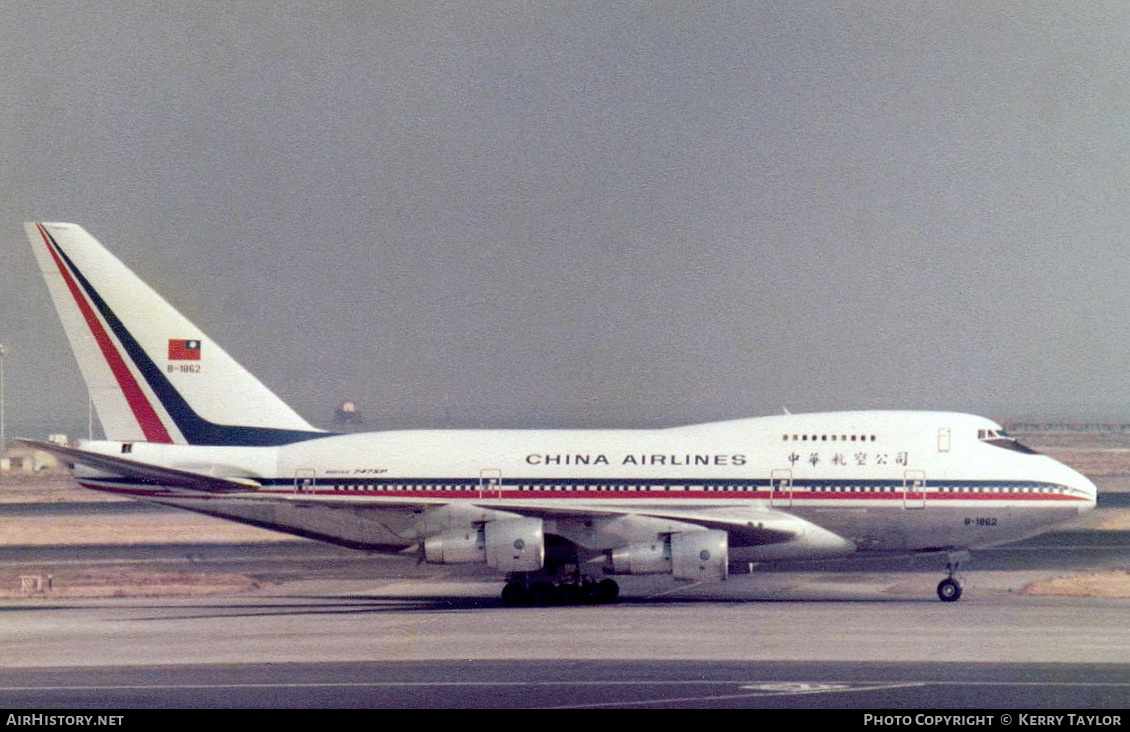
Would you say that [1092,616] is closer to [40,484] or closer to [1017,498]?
[1017,498]

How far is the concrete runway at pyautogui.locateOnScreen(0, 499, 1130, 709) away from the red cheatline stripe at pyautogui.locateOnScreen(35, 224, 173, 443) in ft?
14.9

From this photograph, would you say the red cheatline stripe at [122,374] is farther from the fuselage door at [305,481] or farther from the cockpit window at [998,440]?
the cockpit window at [998,440]

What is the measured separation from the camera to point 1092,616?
2931 cm

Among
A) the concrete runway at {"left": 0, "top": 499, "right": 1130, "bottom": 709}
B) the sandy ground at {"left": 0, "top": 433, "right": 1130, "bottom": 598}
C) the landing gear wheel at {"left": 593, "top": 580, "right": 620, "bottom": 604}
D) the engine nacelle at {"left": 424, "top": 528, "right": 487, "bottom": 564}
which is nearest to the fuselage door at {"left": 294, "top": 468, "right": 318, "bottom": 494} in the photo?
the concrete runway at {"left": 0, "top": 499, "right": 1130, "bottom": 709}

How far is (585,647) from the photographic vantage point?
2531 cm

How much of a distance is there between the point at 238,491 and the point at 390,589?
18.1 ft

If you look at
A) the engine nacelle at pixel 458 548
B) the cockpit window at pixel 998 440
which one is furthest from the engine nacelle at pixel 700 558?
the cockpit window at pixel 998 440

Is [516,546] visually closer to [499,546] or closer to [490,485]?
[499,546]

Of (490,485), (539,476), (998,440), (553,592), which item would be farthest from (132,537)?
(998,440)

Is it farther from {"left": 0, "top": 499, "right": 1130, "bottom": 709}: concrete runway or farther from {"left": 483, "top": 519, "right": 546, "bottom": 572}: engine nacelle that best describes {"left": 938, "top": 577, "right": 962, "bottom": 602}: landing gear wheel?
{"left": 483, "top": 519, "right": 546, "bottom": 572}: engine nacelle

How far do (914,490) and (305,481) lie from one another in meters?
15.8

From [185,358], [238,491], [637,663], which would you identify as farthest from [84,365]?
[637,663]

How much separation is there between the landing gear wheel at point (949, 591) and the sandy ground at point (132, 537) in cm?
327

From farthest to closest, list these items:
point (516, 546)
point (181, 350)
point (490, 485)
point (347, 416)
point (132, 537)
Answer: point (347, 416) → point (132, 537) → point (181, 350) → point (490, 485) → point (516, 546)
